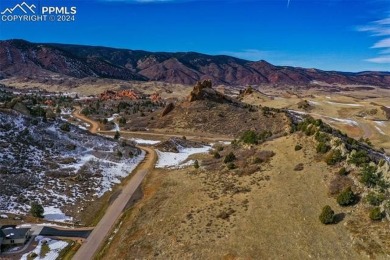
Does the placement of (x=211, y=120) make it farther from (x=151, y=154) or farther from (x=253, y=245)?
(x=253, y=245)

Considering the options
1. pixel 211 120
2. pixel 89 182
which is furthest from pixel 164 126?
pixel 89 182

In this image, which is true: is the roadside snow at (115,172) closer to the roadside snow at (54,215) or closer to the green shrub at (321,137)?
the roadside snow at (54,215)

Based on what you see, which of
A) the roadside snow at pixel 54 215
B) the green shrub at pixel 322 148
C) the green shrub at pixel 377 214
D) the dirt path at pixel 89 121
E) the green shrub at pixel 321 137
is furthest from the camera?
the dirt path at pixel 89 121

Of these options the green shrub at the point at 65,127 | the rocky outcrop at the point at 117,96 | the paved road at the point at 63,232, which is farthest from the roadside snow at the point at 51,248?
the rocky outcrop at the point at 117,96

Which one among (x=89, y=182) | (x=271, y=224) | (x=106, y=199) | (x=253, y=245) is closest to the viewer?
(x=253, y=245)

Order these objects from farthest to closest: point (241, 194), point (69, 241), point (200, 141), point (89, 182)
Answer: point (200, 141) < point (89, 182) < point (241, 194) < point (69, 241)

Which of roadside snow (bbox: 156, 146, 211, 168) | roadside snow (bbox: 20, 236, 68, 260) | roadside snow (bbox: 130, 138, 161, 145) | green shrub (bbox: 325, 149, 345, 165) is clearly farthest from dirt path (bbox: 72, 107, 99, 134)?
green shrub (bbox: 325, 149, 345, 165)
